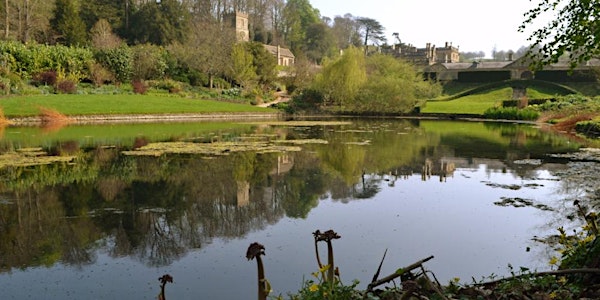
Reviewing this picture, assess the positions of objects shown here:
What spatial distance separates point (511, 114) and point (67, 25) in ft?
156

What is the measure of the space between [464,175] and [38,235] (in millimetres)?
10155

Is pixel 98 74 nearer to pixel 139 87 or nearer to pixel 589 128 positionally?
pixel 139 87

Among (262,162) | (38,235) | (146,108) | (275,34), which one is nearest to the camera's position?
(38,235)

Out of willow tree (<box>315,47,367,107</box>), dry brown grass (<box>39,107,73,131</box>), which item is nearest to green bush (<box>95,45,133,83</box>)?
dry brown grass (<box>39,107,73,131</box>)

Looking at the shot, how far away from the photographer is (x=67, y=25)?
53531 mm

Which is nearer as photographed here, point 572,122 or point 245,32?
point 572,122

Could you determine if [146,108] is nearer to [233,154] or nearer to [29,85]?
[29,85]

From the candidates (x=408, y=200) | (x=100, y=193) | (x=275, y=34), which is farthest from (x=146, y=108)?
(x=275, y=34)

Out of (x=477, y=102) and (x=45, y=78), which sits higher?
(x=45, y=78)

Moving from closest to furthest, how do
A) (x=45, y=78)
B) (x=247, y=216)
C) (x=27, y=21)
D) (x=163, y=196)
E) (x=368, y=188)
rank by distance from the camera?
(x=247, y=216)
(x=163, y=196)
(x=368, y=188)
(x=45, y=78)
(x=27, y=21)

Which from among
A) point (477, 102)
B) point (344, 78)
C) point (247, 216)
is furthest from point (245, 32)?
point (247, 216)

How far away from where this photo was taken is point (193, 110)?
39094mm

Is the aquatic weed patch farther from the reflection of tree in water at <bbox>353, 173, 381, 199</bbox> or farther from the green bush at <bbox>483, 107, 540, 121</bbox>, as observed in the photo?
the green bush at <bbox>483, 107, 540, 121</bbox>

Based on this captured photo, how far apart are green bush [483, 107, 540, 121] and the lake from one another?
23052mm
